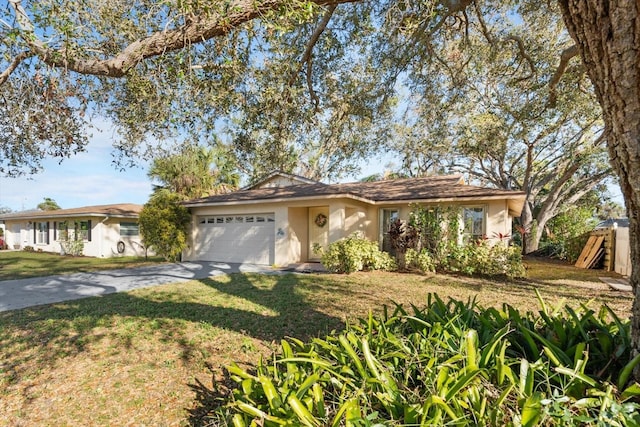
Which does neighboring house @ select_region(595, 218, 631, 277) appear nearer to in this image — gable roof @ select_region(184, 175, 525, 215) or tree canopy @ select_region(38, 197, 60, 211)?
gable roof @ select_region(184, 175, 525, 215)

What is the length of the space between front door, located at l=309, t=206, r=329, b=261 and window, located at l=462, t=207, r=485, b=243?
5425 mm

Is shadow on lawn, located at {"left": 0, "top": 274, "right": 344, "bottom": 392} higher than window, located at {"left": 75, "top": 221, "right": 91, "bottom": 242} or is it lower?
lower

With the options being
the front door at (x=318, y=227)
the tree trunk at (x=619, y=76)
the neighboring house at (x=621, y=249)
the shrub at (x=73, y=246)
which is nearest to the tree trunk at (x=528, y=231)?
the neighboring house at (x=621, y=249)

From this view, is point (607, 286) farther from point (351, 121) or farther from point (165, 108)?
point (165, 108)

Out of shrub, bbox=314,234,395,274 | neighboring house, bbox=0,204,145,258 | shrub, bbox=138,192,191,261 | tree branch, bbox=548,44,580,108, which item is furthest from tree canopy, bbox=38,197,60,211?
tree branch, bbox=548,44,580,108

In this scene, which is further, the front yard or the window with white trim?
the window with white trim

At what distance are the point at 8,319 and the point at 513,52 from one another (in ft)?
42.1

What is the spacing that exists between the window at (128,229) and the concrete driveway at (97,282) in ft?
29.9

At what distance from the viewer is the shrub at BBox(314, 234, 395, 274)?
11.3 metres

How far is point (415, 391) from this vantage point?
2.10 meters

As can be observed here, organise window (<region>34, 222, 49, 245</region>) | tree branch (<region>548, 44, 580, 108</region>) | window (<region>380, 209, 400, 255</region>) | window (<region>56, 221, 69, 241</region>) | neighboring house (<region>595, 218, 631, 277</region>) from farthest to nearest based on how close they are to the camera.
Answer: window (<region>34, 222, 49, 245</region>)
window (<region>56, 221, 69, 241</region>)
window (<region>380, 209, 400, 255</region>)
neighboring house (<region>595, 218, 631, 277</region>)
tree branch (<region>548, 44, 580, 108</region>)

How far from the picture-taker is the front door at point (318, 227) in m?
14.5

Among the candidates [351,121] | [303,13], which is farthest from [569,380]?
[351,121]

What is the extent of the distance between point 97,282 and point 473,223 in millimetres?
12821
